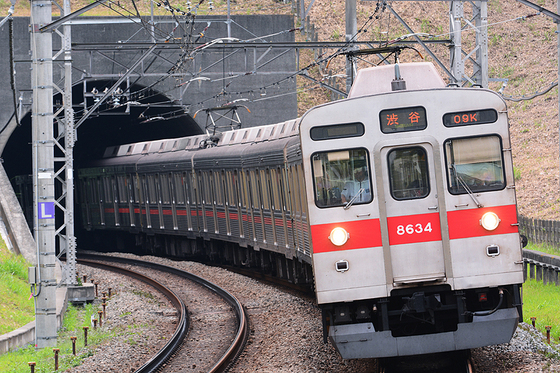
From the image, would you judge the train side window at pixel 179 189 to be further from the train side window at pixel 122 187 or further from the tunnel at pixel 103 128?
the tunnel at pixel 103 128

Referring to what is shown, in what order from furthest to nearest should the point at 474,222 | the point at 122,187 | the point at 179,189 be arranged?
the point at 122,187, the point at 179,189, the point at 474,222

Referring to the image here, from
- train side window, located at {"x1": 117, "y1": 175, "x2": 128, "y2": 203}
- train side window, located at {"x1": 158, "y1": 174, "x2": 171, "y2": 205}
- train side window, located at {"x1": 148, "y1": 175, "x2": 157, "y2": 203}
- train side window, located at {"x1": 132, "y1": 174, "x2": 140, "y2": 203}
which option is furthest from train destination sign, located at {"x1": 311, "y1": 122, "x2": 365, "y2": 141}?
train side window, located at {"x1": 117, "y1": 175, "x2": 128, "y2": 203}

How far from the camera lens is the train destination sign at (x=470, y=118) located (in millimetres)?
8344

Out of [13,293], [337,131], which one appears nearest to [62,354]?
[13,293]

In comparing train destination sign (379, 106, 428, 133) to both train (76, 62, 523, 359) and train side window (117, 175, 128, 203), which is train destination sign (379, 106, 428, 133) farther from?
train side window (117, 175, 128, 203)

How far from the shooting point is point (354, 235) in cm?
830

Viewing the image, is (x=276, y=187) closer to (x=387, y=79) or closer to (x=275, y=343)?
(x=275, y=343)

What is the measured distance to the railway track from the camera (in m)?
10.8

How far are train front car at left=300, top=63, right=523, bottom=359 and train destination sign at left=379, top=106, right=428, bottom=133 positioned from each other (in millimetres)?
10

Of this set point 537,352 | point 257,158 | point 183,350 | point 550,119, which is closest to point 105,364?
point 183,350

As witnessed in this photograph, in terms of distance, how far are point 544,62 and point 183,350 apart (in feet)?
134

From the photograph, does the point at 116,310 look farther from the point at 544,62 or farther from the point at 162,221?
the point at 544,62

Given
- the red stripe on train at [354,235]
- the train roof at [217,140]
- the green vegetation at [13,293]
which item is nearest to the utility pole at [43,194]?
the green vegetation at [13,293]

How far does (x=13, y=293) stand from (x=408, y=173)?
9765 mm
